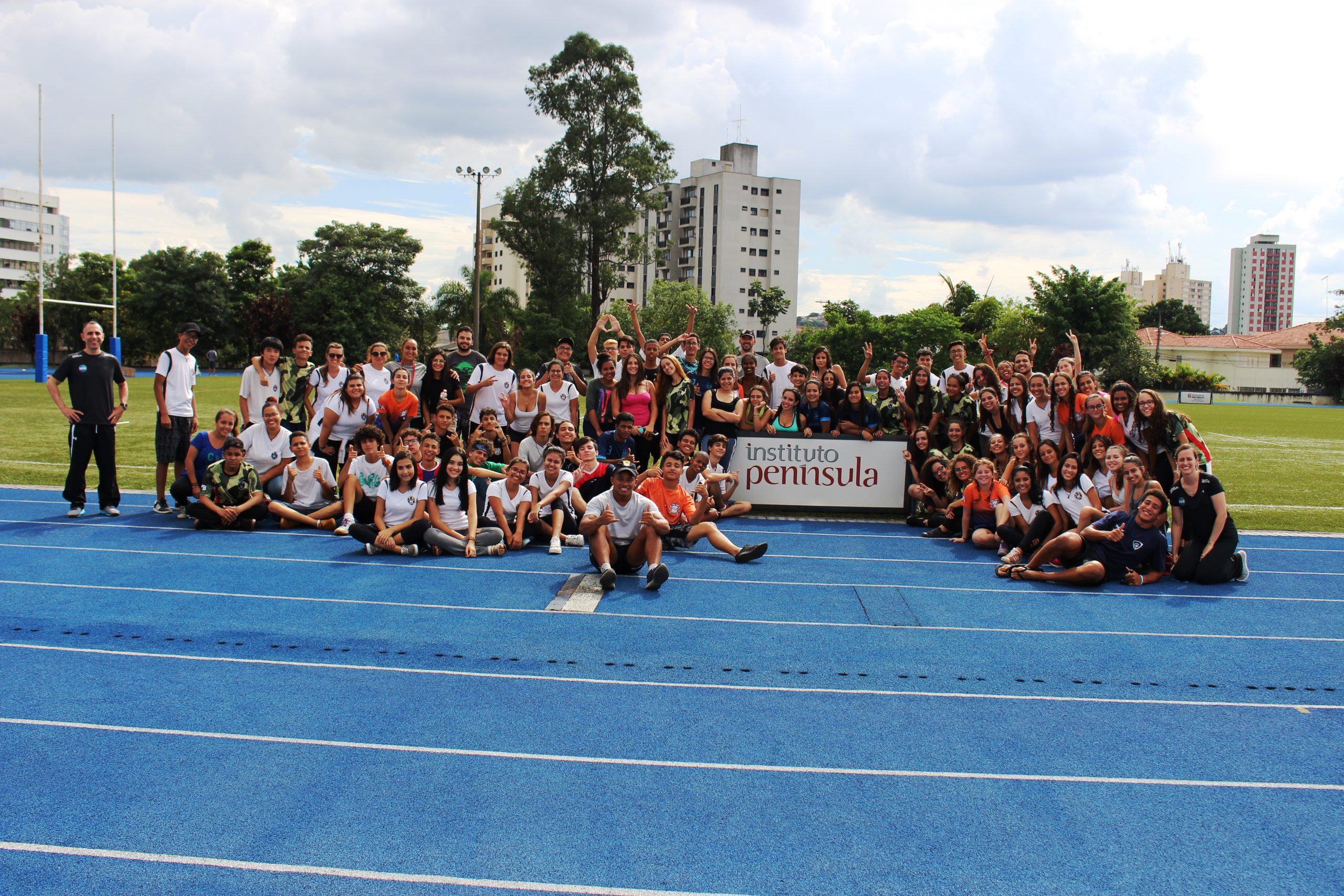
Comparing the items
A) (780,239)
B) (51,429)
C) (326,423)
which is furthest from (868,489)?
(780,239)

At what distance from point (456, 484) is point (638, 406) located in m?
2.65

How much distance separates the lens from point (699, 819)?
4078mm

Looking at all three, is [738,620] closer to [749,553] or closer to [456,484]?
[749,553]

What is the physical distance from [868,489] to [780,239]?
3329 inches

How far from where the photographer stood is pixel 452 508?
9328mm

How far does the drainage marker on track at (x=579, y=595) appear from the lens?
738 centimetres

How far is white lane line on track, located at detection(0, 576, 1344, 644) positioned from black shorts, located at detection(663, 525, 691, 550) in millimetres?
2431

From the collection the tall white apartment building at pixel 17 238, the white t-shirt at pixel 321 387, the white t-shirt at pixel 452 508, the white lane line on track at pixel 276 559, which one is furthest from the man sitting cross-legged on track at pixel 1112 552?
the tall white apartment building at pixel 17 238

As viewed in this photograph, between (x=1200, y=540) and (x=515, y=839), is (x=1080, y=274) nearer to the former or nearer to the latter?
(x=1200, y=540)

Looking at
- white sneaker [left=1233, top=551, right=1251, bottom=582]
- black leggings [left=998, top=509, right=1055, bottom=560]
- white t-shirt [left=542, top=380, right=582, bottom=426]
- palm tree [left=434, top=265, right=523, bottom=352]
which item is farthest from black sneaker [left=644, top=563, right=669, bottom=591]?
palm tree [left=434, top=265, right=523, bottom=352]

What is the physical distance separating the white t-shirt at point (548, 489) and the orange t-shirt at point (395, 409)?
5.66ft

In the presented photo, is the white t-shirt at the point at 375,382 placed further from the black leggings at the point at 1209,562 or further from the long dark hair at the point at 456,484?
the black leggings at the point at 1209,562

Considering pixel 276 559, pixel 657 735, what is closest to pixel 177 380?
pixel 276 559

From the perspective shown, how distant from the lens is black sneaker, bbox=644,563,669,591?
795cm
